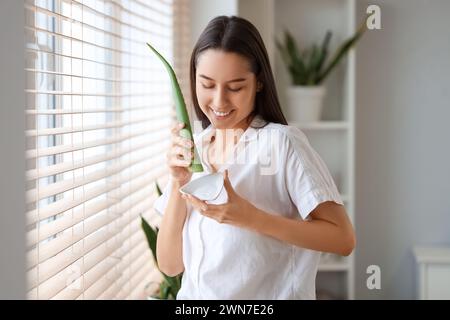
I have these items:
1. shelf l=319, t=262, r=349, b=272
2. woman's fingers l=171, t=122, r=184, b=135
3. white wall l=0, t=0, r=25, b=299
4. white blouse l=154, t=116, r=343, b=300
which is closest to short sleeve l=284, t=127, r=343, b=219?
white blouse l=154, t=116, r=343, b=300

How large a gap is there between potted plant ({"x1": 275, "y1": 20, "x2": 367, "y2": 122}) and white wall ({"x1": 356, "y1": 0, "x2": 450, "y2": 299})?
37cm

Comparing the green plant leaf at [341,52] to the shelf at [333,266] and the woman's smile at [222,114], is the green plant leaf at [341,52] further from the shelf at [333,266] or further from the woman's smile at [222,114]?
the woman's smile at [222,114]

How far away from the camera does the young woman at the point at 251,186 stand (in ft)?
1.95

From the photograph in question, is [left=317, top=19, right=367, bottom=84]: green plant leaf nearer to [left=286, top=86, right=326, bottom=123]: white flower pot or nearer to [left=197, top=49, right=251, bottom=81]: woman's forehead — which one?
[left=286, top=86, right=326, bottom=123]: white flower pot

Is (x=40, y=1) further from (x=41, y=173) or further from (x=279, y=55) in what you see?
(x=279, y=55)

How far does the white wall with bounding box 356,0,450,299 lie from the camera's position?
0.87 meters

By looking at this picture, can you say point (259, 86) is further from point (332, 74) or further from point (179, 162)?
point (332, 74)

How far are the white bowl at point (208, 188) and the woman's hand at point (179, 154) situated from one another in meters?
0.02

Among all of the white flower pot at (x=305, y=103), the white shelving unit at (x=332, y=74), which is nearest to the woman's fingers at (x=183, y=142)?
the white shelving unit at (x=332, y=74)

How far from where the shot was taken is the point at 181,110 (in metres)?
0.59

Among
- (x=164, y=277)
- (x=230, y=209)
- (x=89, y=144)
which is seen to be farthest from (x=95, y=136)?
(x=230, y=209)

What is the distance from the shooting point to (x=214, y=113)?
0.61m

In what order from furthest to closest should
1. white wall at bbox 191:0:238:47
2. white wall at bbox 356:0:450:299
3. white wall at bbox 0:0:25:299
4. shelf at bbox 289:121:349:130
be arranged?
shelf at bbox 289:121:349:130 → white wall at bbox 191:0:238:47 → white wall at bbox 356:0:450:299 → white wall at bbox 0:0:25:299
